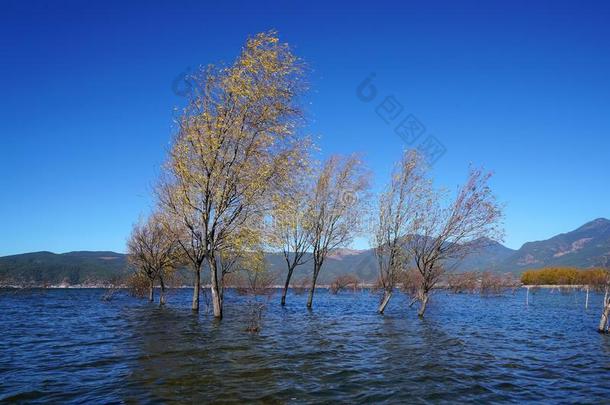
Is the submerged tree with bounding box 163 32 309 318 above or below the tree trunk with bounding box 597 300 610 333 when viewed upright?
above

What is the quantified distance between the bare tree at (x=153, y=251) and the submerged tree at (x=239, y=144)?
62.2ft

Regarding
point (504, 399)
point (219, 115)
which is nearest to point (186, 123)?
point (219, 115)

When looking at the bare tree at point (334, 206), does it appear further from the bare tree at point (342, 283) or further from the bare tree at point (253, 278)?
the bare tree at point (342, 283)

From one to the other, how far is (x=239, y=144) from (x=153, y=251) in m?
29.0

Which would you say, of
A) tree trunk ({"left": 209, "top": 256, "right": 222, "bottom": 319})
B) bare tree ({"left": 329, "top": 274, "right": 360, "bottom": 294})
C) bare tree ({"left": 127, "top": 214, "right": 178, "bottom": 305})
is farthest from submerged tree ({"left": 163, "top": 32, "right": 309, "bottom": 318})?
bare tree ({"left": 329, "top": 274, "right": 360, "bottom": 294})

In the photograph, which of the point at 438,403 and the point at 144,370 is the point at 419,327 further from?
the point at 144,370

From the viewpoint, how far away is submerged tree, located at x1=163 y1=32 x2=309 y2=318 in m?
24.9

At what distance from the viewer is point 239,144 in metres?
25.6

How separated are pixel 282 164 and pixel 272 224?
633cm

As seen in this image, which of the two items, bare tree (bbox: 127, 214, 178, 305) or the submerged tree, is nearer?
the submerged tree

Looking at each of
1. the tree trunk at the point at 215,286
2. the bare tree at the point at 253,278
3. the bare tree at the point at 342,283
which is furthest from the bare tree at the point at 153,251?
the bare tree at the point at 342,283

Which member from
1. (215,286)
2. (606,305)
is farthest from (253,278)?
(606,305)

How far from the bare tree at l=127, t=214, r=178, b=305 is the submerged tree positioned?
62.2 feet

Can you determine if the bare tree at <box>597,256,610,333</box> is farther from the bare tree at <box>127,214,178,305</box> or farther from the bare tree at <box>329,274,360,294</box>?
the bare tree at <box>329,274,360,294</box>
